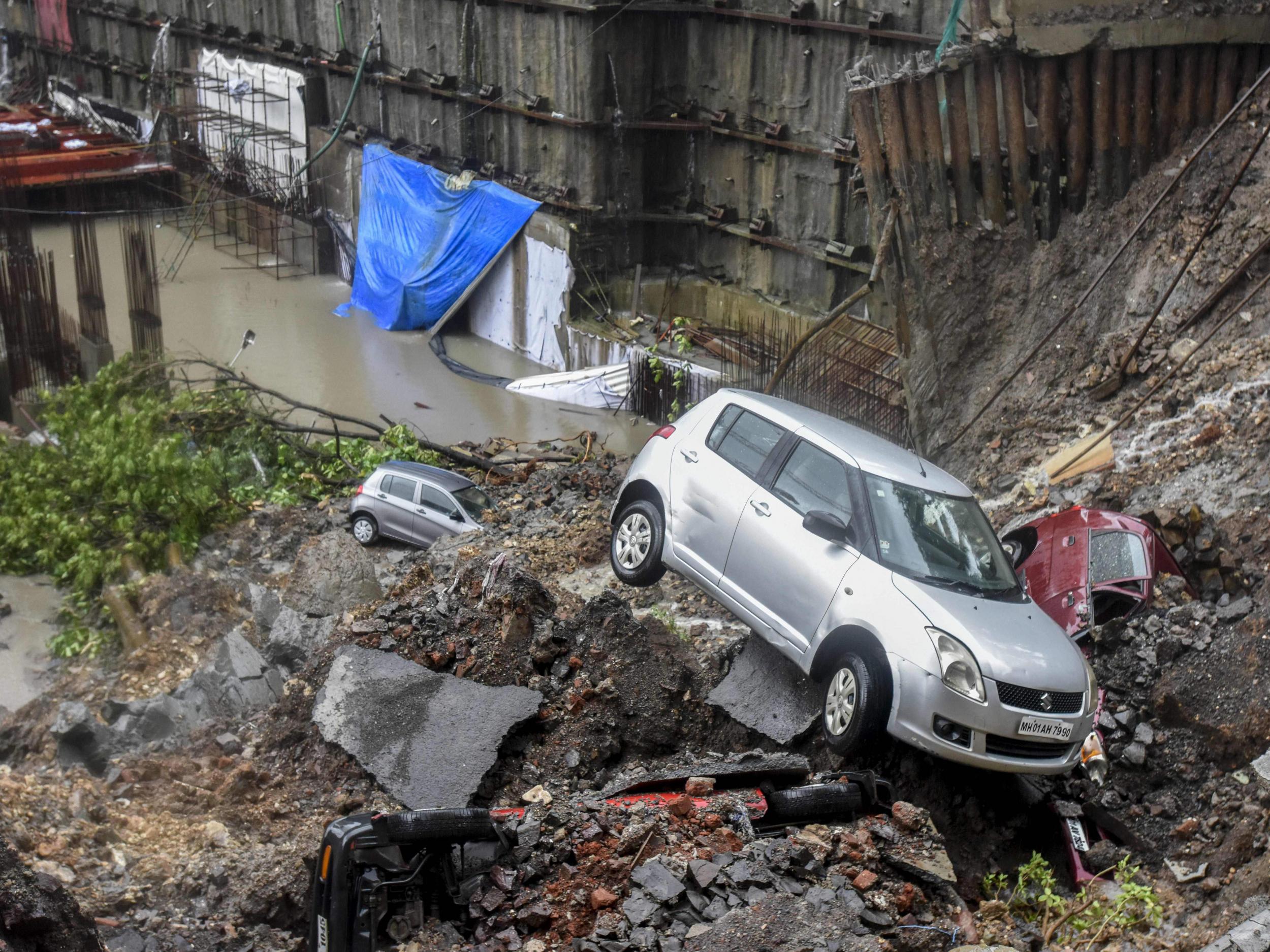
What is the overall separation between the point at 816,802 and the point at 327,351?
72.2ft

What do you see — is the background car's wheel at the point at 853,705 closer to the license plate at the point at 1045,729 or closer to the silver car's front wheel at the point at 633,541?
the license plate at the point at 1045,729

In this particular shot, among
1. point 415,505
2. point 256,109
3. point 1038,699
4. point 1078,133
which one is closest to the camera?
point 1038,699

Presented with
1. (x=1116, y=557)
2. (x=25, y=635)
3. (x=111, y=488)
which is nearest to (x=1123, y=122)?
(x=1116, y=557)

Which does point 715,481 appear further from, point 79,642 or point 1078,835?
point 79,642

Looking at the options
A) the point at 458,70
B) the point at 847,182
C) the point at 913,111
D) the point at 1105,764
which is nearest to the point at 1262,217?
the point at 913,111

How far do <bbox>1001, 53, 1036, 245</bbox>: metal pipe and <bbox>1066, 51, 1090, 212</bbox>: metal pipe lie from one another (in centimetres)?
41

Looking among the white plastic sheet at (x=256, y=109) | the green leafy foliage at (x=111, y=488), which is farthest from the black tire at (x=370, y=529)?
the white plastic sheet at (x=256, y=109)

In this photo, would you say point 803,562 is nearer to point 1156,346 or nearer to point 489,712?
point 489,712

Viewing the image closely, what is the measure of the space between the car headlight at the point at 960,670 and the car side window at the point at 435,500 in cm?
933

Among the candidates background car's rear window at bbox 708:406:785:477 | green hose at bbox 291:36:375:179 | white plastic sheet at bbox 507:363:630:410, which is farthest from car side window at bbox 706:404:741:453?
green hose at bbox 291:36:375:179

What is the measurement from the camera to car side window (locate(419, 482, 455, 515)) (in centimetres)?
1515

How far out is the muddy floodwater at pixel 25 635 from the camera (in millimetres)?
12797

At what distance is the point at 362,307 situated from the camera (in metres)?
29.0

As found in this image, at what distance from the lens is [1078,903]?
6574mm
